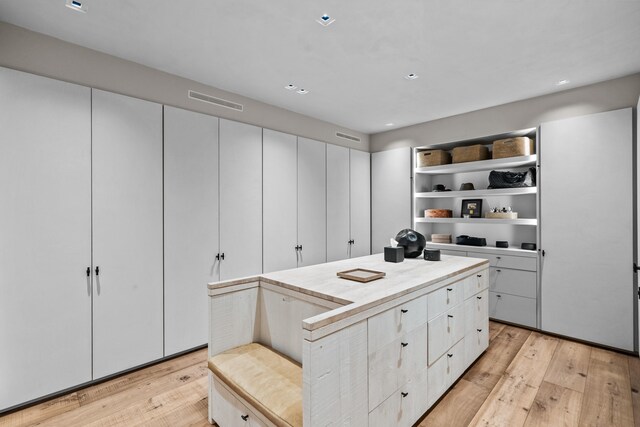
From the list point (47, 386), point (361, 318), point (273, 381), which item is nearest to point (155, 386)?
point (47, 386)

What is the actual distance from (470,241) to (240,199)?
3107 mm

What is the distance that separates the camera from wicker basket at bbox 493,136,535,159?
12.1 feet

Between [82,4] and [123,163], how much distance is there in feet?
3.77

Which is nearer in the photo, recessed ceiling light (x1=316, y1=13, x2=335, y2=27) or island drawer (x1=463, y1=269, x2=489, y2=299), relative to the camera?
recessed ceiling light (x1=316, y1=13, x2=335, y2=27)

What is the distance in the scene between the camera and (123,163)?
2.67m

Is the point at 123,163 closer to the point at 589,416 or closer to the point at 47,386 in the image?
the point at 47,386

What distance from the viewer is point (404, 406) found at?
5.99 ft

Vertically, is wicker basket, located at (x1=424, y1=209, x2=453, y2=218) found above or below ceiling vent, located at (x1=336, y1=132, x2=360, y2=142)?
below

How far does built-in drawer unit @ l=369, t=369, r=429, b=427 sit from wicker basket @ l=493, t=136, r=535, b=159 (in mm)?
2977

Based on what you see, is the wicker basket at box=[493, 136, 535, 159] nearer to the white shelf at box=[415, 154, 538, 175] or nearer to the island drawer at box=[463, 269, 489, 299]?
the white shelf at box=[415, 154, 538, 175]

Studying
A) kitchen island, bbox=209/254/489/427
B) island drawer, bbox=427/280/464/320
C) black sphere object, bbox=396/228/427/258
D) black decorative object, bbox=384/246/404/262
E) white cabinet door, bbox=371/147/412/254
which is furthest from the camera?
white cabinet door, bbox=371/147/412/254

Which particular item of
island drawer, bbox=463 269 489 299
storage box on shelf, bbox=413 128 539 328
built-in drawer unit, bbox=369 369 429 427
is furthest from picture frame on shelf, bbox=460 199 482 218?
built-in drawer unit, bbox=369 369 429 427

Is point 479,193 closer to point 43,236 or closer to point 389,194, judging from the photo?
point 389,194

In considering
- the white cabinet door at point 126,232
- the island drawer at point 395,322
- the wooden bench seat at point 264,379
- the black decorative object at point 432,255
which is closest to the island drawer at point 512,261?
the black decorative object at point 432,255
